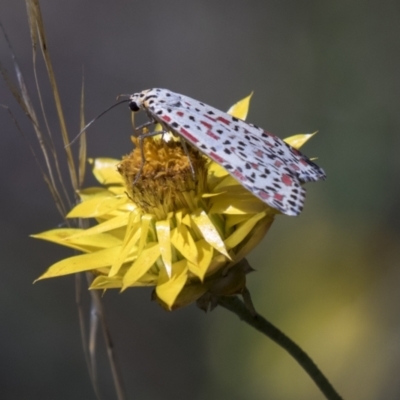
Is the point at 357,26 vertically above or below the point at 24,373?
above

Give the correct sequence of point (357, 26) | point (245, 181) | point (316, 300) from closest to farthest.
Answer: point (245, 181), point (316, 300), point (357, 26)

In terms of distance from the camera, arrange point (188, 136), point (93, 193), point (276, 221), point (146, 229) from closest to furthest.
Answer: point (188, 136) < point (146, 229) < point (93, 193) < point (276, 221)

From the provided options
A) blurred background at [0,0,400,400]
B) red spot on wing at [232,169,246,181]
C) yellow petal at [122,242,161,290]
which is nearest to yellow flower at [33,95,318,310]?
yellow petal at [122,242,161,290]

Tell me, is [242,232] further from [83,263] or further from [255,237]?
[83,263]

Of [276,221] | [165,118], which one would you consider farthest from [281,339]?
[276,221]

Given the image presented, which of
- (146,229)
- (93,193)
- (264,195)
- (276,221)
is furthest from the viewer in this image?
(276,221)

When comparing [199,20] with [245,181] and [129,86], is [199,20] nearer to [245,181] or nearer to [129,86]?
[129,86]

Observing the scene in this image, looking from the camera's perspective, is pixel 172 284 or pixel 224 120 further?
pixel 224 120

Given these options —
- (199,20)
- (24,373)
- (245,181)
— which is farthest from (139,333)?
(245,181)
